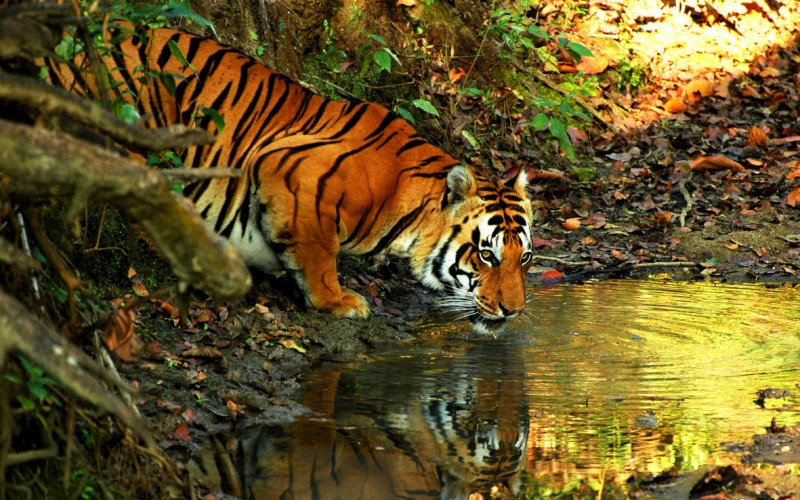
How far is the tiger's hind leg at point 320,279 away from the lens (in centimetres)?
591

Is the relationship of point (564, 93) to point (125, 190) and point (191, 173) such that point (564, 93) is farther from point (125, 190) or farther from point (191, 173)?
point (125, 190)

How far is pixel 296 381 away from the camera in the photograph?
5004mm

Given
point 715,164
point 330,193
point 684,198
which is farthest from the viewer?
point 715,164

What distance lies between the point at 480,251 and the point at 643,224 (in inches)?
132

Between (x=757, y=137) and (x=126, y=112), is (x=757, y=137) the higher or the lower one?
the higher one

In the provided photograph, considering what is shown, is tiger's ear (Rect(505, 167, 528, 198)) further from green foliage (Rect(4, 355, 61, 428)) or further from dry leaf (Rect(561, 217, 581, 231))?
green foliage (Rect(4, 355, 61, 428))

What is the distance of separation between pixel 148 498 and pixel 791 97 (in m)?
10.5

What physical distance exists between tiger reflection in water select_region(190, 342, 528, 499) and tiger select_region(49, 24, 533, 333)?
3.91ft

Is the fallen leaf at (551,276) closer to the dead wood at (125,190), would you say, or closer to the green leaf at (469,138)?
the green leaf at (469,138)

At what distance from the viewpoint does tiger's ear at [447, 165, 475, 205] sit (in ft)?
19.8

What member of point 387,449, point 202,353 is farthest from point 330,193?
point 387,449

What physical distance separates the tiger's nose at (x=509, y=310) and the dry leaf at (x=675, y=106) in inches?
239

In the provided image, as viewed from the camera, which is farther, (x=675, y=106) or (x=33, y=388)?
(x=675, y=106)

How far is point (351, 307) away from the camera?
6.08 metres
